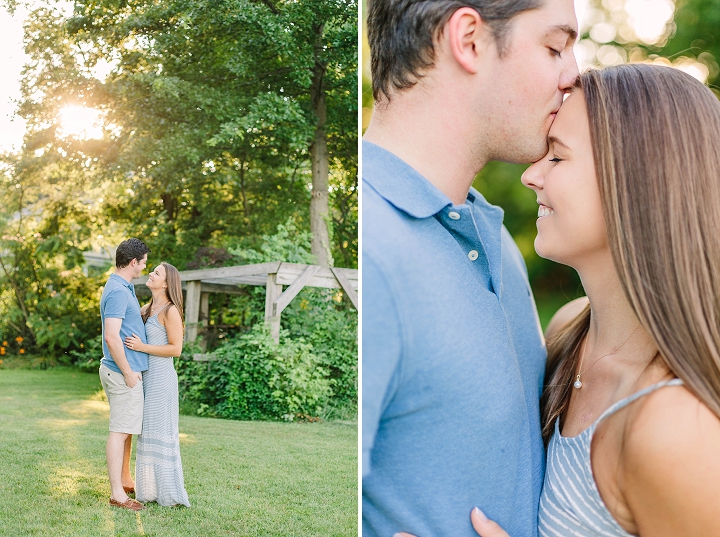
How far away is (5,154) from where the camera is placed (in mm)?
1979

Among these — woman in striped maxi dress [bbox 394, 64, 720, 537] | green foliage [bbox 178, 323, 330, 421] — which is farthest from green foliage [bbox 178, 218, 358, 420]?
woman in striped maxi dress [bbox 394, 64, 720, 537]

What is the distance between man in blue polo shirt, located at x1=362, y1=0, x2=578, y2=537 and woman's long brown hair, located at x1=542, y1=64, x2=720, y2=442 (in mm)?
144

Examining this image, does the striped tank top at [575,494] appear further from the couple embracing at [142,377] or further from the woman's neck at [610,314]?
the couple embracing at [142,377]

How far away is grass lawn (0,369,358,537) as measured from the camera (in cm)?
186

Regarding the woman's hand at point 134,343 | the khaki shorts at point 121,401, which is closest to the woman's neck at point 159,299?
the woman's hand at point 134,343

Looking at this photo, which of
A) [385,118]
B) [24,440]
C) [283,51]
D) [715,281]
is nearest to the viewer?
[715,281]

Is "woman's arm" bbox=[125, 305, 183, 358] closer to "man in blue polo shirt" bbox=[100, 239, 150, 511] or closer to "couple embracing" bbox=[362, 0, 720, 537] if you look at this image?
"man in blue polo shirt" bbox=[100, 239, 150, 511]

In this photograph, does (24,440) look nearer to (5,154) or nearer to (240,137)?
(5,154)

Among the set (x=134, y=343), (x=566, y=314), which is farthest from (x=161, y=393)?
(x=566, y=314)

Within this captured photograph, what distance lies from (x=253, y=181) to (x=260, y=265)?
0.31 metres

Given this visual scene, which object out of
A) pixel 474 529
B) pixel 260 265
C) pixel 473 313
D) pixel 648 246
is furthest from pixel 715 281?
pixel 260 265

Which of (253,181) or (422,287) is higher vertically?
(253,181)

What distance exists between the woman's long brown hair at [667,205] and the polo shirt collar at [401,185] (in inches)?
11.4

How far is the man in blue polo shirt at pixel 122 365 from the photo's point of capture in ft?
6.15
